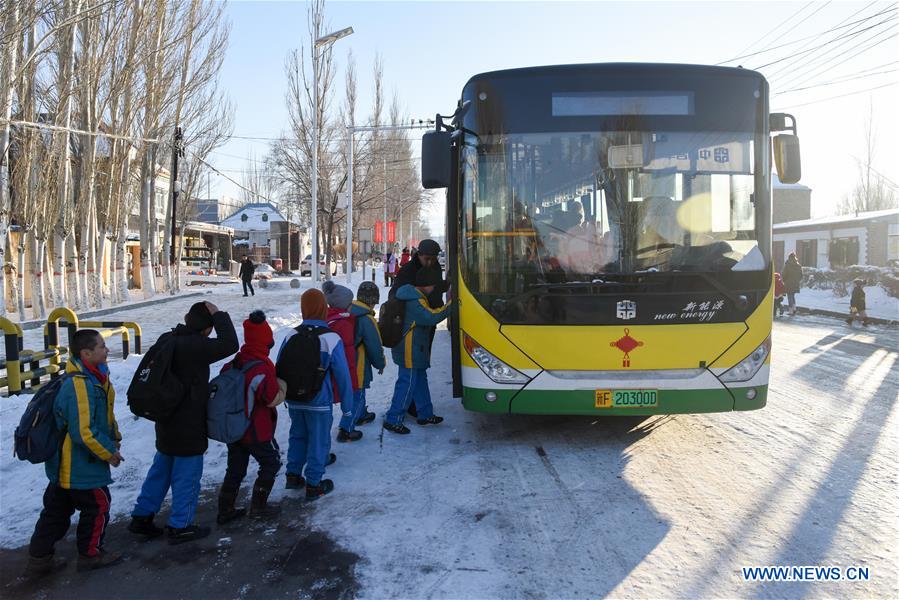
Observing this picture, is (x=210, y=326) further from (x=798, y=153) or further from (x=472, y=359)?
(x=798, y=153)

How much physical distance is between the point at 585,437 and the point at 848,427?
2655 mm

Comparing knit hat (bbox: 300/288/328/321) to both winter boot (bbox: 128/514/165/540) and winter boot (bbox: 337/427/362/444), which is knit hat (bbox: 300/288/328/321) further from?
winter boot (bbox: 337/427/362/444)

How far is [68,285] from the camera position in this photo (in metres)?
20.9

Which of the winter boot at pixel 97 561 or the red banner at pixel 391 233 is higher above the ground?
the red banner at pixel 391 233

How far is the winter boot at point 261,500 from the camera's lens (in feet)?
14.4

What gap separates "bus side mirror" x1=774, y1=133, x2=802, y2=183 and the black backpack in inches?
173

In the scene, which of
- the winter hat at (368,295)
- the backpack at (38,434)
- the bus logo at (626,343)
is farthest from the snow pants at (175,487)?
the bus logo at (626,343)

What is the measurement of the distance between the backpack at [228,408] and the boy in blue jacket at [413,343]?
2.27 metres

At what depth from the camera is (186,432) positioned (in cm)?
398

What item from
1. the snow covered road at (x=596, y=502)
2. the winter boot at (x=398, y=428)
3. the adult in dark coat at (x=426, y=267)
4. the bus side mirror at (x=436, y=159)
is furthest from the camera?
the adult in dark coat at (x=426, y=267)

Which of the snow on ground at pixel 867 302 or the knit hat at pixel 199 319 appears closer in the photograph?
the knit hat at pixel 199 319

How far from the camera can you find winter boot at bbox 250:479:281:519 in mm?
4398

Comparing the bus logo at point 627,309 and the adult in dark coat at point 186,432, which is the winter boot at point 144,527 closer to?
the adult in dark coat at point 186,432

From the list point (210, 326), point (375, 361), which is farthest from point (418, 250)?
point (210, 326)
